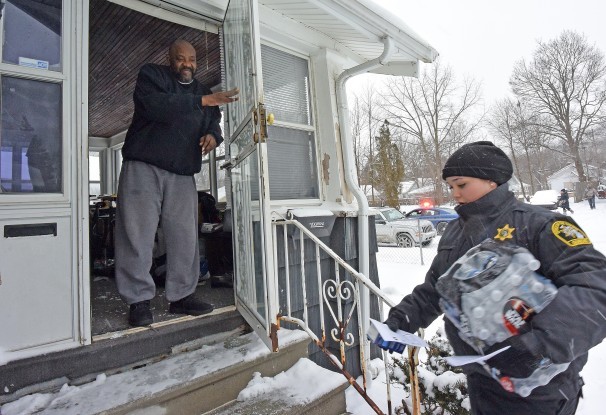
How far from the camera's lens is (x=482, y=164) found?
125cm

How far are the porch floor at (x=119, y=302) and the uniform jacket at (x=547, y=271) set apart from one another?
167 cm

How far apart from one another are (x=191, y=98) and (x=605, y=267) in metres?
2.14

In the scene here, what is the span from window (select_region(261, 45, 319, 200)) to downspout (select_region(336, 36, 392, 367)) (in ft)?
1.00

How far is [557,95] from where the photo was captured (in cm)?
2709

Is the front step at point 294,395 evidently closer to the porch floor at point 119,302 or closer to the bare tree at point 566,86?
the porch floor at point 119,302

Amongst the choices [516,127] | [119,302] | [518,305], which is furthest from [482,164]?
[516,127]

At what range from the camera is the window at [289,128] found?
122 inches

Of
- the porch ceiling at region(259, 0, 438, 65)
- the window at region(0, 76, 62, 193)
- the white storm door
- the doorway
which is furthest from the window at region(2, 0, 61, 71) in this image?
the porch ceiling at region(259, 0, 438, 65)

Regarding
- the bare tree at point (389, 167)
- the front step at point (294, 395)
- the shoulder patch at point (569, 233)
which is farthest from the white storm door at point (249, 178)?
the bare tree at point (389, 167)

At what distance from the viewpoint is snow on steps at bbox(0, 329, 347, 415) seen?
1619 millimetres

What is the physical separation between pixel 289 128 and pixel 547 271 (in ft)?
8.29

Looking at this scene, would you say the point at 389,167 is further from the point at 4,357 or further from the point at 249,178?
the point at 4,357

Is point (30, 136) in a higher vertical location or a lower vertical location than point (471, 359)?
higher

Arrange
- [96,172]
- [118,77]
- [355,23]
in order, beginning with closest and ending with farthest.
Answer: [355,23] → [118,77] → [96,172]
